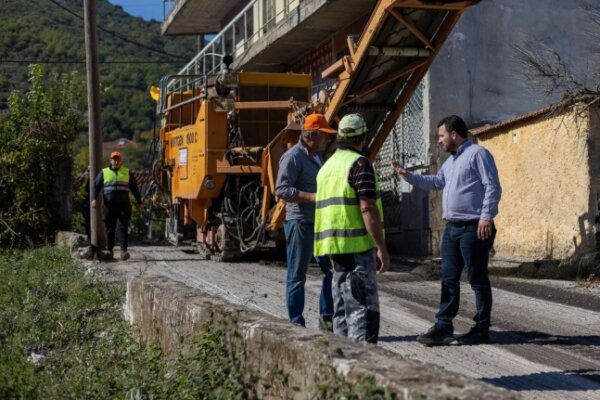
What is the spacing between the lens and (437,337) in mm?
7445

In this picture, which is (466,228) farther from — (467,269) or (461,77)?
(461,77)

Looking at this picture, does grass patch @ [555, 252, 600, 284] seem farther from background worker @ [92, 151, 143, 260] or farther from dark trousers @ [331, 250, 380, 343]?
dark trousers @ [331, 250, 380, 343]

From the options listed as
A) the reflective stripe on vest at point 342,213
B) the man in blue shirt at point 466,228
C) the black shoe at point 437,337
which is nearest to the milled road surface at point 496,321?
the black shoe at point 437,337

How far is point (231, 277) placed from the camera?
12.9 meters

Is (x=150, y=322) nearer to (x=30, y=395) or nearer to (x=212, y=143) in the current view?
(x=30, y=395)

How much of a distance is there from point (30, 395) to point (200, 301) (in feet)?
3.85

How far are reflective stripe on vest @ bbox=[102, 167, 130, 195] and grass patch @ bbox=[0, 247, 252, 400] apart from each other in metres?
4.29

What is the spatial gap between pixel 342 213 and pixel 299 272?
56.5 inches

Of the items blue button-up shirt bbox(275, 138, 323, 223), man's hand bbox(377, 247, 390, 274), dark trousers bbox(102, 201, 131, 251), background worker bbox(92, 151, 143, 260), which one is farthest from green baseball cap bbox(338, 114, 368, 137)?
dark trousers bbox(102, 201, 131, 251)

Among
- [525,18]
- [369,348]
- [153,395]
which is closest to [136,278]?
[153,395]

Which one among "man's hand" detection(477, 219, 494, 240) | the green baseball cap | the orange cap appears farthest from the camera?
the orange cap

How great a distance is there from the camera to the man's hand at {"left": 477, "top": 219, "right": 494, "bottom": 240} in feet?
23.9

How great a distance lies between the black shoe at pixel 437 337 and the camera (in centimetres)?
744

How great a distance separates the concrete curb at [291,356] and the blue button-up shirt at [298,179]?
4.16 ft
